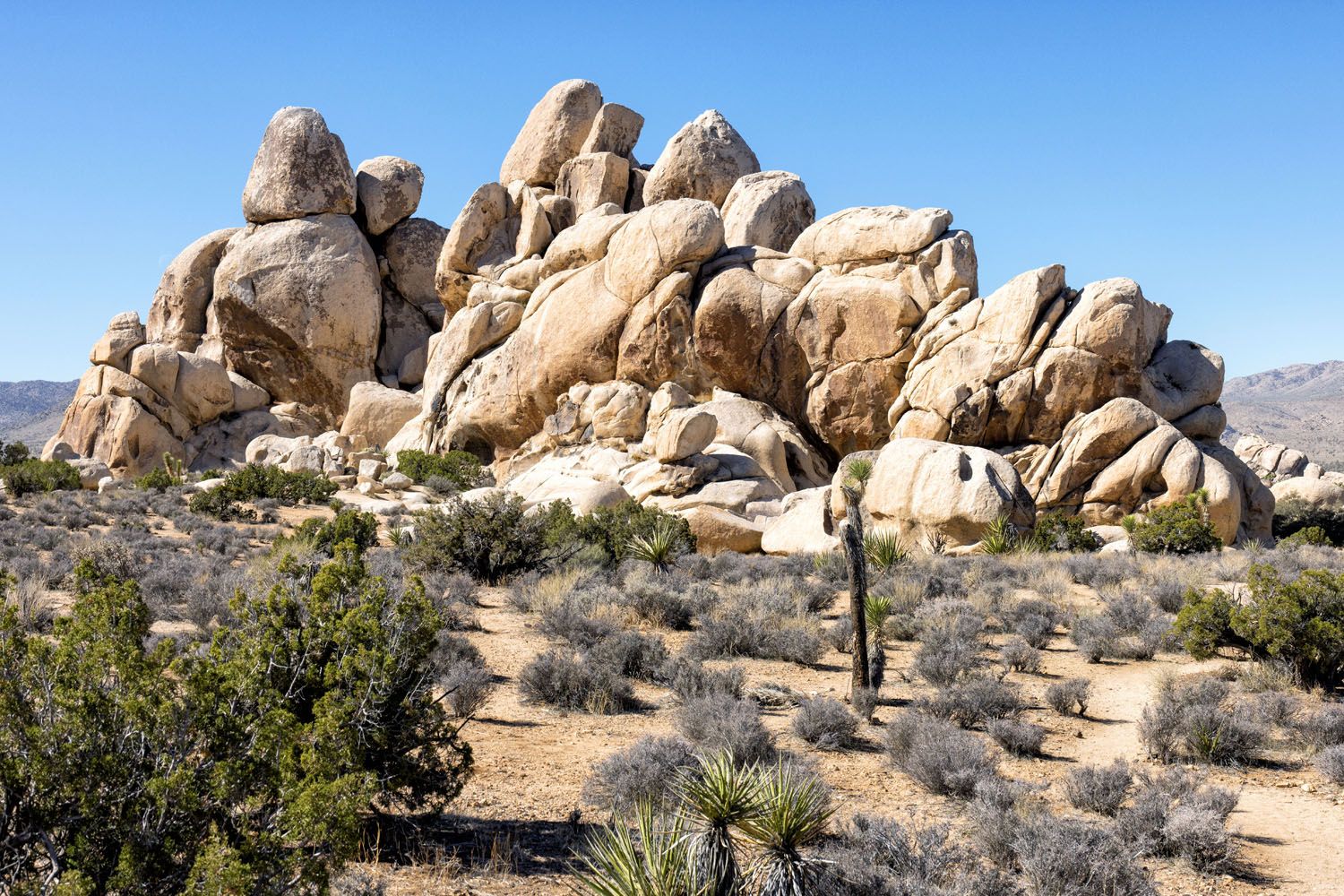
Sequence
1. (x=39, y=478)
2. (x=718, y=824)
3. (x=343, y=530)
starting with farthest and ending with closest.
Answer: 1. (x=39, y=478)
2. (x=343, y=530)
3. (x=718, y=824)

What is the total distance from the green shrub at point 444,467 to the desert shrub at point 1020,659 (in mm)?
22466

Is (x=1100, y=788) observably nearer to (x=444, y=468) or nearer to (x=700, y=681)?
(x=700, y=681)

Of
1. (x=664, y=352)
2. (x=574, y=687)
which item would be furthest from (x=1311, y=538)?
(x=574, y=687)

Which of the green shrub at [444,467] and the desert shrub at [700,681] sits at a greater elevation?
the green shrub at [444,467]

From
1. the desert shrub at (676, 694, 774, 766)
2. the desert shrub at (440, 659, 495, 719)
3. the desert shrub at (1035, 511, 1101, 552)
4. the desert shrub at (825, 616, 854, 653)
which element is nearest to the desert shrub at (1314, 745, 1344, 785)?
the desert shrub at (676, 694, 774, 766)

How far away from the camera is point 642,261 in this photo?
3197 cm

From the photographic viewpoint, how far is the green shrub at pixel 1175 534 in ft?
67.8

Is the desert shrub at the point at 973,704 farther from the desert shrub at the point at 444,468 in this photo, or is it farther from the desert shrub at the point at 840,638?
the desert shrub at the point at 444,468

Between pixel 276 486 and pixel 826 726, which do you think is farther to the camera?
pixel 276 486

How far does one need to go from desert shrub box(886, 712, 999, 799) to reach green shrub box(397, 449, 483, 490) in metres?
24.5

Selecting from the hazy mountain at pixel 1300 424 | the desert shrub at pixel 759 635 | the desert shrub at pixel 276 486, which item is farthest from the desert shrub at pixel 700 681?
the hazy mountain at pixel 1300 424

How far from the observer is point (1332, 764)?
7809 mm

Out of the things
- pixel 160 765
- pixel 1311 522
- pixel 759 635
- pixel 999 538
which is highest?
pixel 1311 522

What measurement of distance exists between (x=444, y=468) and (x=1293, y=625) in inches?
1043
